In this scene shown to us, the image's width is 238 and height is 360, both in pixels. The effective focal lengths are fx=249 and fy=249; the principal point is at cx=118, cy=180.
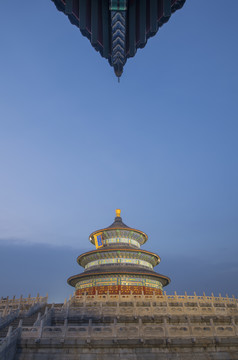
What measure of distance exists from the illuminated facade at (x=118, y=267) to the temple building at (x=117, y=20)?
2607 centimetres

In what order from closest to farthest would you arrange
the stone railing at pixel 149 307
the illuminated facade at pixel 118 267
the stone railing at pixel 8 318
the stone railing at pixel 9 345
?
the stone railing at pixel 9 345 → the stone railing at pixel 8 318 → the stone railing at pixel 149 307 → the illuminated facade at pixel 118 267

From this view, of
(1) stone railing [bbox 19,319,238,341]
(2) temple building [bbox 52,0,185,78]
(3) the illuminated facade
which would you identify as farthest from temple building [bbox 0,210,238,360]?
(2) temple building [bbox 52,0,185,78]

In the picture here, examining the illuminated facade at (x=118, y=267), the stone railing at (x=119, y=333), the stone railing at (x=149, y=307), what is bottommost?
the stone railing at (x=119, y=333)

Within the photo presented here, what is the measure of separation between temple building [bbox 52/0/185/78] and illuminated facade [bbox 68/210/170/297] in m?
26.1

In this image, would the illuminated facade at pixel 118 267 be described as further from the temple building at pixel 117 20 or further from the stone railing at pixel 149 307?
the temple building at pixel 117 20

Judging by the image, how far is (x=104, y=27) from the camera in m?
14.9

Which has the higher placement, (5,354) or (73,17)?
(73,17)

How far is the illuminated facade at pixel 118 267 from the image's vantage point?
3388 cm

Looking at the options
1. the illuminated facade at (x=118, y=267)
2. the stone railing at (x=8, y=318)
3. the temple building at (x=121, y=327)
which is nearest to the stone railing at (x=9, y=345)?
the temple building at (x=121, y=327)

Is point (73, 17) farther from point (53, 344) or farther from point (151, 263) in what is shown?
point (151, 263)

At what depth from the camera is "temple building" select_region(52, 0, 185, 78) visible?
13758mm

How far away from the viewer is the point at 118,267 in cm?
3566

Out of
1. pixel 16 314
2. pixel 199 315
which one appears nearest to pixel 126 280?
pixel 199 315

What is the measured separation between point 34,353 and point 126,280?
827 inches
